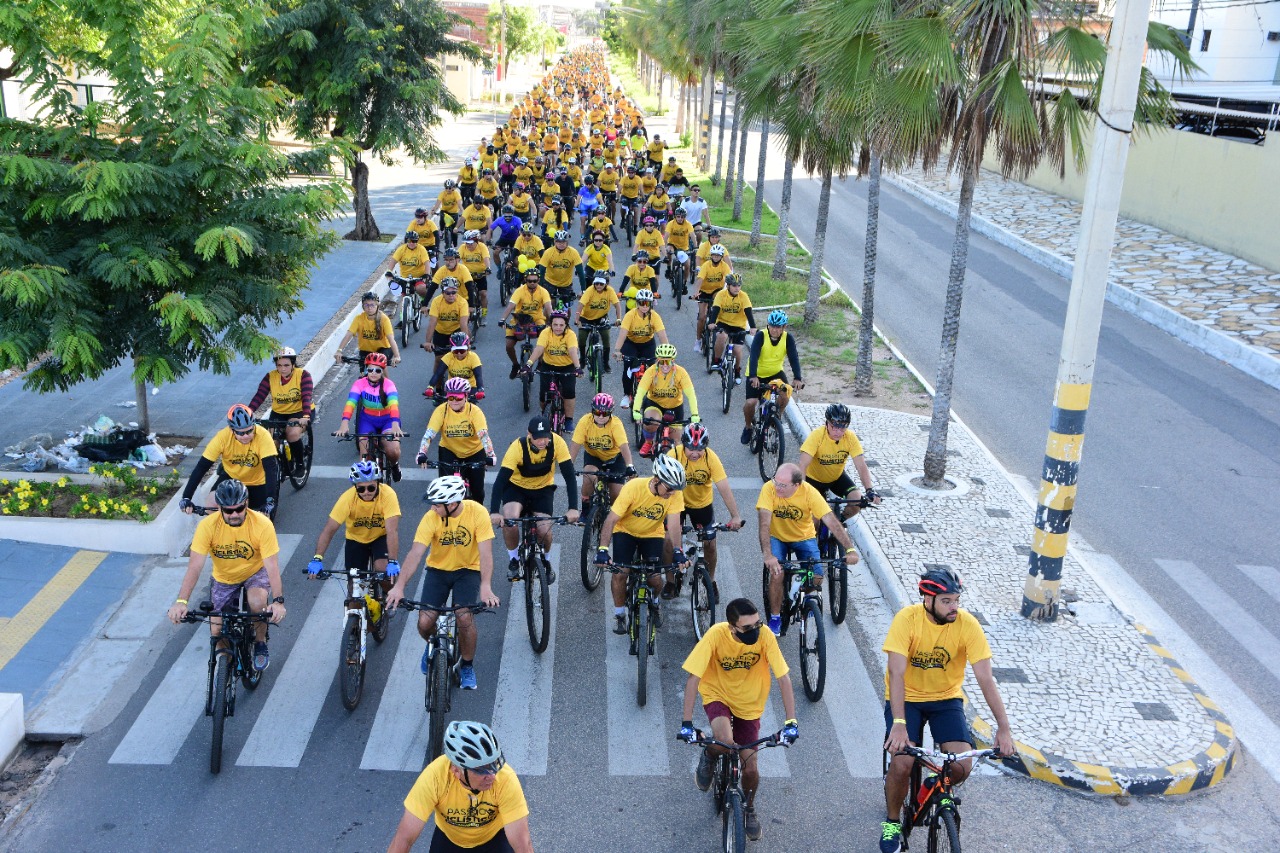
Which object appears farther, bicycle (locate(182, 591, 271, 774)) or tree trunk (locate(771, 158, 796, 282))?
tree trunk (locate(771, 158, 796, 282))

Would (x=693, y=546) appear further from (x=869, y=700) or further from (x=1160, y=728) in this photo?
(x=1160, y=728)

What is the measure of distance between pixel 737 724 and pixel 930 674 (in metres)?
1.23

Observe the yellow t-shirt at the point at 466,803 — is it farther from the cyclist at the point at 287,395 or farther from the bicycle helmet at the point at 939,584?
the cyclist at the point at 287,395

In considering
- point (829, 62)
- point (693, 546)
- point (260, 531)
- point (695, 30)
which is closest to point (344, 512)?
point (260, 531)

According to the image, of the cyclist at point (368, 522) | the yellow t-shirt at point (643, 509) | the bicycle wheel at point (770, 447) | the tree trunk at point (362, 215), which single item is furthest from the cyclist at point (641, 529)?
the tree trunk at point (362, 215)

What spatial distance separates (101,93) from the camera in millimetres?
33719

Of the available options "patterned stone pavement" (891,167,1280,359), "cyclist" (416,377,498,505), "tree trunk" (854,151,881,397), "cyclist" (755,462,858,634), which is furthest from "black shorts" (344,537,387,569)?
"patterned stone pavement" (891,167,1280,359)

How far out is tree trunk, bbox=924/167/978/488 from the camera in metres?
12.9

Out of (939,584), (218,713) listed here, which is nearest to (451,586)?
(218,713)

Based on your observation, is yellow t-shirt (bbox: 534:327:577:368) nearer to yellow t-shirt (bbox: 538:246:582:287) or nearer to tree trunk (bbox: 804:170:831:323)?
yellow t-shirt (bbox: 538:246:582:287)

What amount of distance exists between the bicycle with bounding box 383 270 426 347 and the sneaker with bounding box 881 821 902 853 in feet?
45.9

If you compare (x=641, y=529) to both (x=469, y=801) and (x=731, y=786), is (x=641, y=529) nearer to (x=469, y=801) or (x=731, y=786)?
(x=731, y=786)

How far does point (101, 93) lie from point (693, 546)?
100.0 ft

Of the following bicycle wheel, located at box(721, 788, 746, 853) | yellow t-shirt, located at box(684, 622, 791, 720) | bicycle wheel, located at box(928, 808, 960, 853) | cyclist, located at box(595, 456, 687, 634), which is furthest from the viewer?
cyclist, located at box(595, 456, 687, 634)
